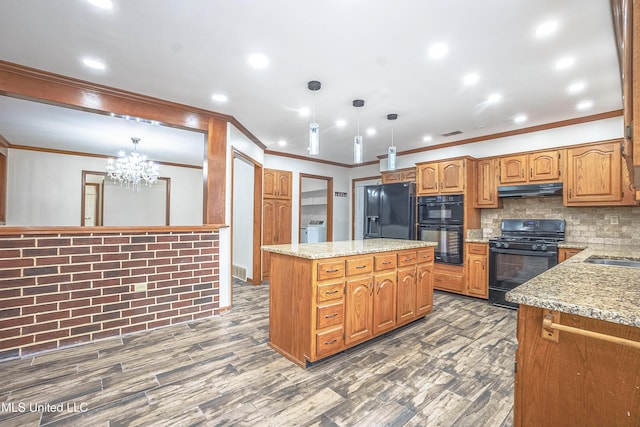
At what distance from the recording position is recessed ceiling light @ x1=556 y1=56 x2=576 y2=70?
229 centimetres

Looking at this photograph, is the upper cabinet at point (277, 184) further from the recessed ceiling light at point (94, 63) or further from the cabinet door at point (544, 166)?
the cabinet door at point (544, 166)

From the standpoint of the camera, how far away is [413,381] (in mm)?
2082

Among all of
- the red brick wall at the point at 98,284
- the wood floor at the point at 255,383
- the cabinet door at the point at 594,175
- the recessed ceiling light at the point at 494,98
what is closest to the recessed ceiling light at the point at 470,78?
the recessed ceiling light at the point at 494,98

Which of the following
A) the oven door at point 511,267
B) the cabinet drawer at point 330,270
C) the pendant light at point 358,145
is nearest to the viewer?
the cabinet drawer at point 330,270

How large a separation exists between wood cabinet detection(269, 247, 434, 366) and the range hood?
218cm

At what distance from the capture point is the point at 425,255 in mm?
3232

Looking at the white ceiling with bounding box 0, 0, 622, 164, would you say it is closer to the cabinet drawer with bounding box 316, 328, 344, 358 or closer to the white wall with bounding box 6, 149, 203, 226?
the white wall with bounding box 6, 149, 203, 226

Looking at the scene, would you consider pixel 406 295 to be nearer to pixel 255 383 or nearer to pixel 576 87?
pixel 255 383

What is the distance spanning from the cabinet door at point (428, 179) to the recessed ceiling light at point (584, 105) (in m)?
1.77

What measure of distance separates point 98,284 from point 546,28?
4.21 m

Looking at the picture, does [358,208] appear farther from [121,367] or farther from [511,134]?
[121,367]

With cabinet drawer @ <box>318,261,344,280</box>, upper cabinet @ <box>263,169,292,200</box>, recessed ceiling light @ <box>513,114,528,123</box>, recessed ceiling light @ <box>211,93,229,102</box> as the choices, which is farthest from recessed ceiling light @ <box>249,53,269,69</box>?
recessed ceiling light @ <box>513,114,528,123</box>

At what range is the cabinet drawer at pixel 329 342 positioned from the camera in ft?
7.36

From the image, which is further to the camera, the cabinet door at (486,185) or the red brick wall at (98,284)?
the cabinet door at (486,185)
